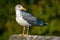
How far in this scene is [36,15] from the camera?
11844mm

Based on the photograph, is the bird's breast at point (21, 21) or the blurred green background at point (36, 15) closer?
the bird's breast at point (21, 21)

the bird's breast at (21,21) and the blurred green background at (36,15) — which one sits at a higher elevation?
the bird's breast at (21,21)

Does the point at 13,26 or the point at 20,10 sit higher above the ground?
the point at 20,10

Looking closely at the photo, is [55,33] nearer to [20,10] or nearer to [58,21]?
[58,21]

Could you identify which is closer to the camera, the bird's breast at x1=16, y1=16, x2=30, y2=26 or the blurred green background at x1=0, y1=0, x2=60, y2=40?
the bird's breast at x1=16, y1=16, x2=30, y2=26

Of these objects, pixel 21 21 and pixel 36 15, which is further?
pixel 36 15

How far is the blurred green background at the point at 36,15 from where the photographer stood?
11.8 m

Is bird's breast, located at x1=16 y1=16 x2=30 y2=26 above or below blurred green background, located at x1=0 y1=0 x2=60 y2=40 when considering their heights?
above

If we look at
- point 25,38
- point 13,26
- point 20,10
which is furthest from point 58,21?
point 25,38

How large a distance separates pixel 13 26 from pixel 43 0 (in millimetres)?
1181

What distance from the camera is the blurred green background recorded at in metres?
11.8

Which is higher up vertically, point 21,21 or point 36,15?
point 21,21

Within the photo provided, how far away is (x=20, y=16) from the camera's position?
318 inches

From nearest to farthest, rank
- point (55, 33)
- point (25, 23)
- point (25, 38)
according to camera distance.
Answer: point (25, 38) < point (25, 23) < point (55, 33)
